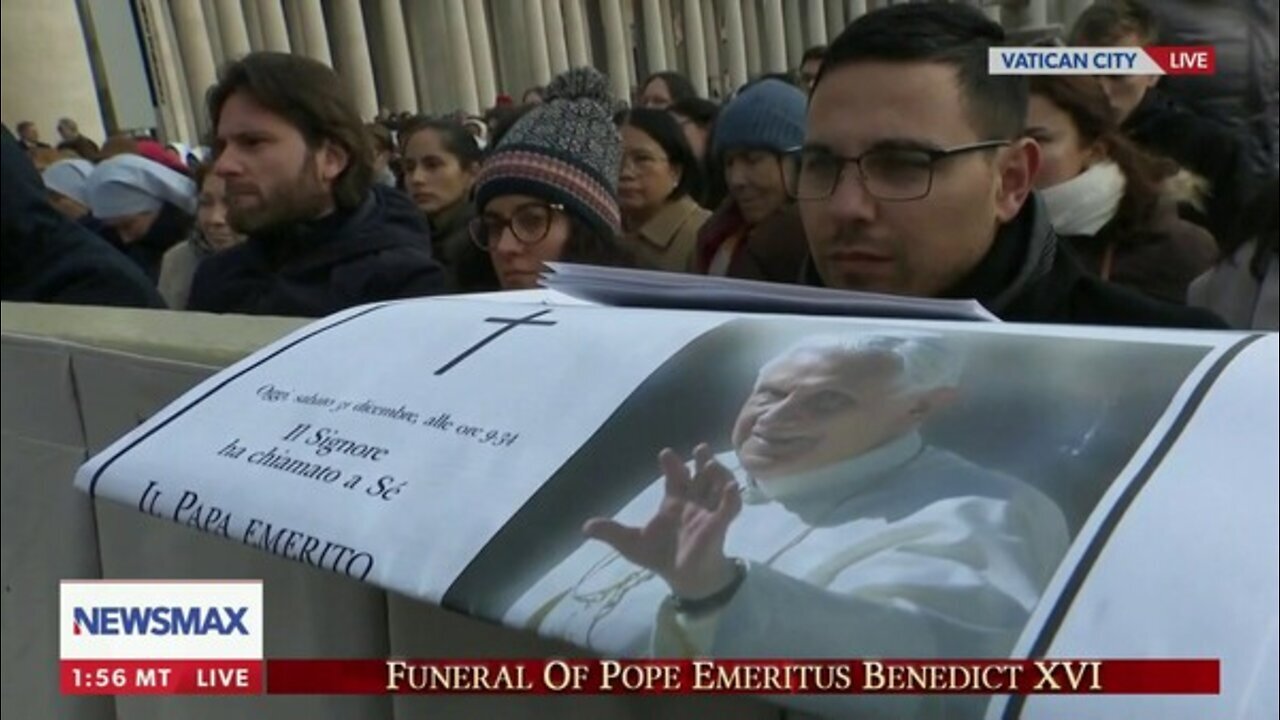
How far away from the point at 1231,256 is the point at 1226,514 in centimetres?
113

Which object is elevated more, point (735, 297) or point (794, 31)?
point (794, 31)

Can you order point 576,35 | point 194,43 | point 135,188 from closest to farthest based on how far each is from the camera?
point 576,35 < point 194,43 < point 135,188

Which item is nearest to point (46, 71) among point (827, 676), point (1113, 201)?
point (1113, 201)

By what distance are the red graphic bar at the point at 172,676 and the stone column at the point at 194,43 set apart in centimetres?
111

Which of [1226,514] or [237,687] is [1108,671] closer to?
[1226,514]

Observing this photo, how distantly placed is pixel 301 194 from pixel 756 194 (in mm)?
697

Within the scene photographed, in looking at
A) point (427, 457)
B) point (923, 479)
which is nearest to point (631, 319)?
point (427, 457)

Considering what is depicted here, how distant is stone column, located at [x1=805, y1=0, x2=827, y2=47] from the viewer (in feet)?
4.43

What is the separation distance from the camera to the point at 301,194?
1.81 meters

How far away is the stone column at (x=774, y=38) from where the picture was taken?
149 cm

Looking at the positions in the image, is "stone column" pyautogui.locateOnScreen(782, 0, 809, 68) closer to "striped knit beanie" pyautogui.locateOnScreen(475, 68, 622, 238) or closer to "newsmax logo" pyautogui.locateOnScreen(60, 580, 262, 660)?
"striped knit beanie" pyautogui.locateOnScreen(475, 68, 622, 238)

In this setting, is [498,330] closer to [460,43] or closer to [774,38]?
[774,38]

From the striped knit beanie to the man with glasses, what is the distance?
20.3 inches

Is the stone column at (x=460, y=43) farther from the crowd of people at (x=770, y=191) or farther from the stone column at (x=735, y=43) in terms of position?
the stone column at (x=735, y=43)
